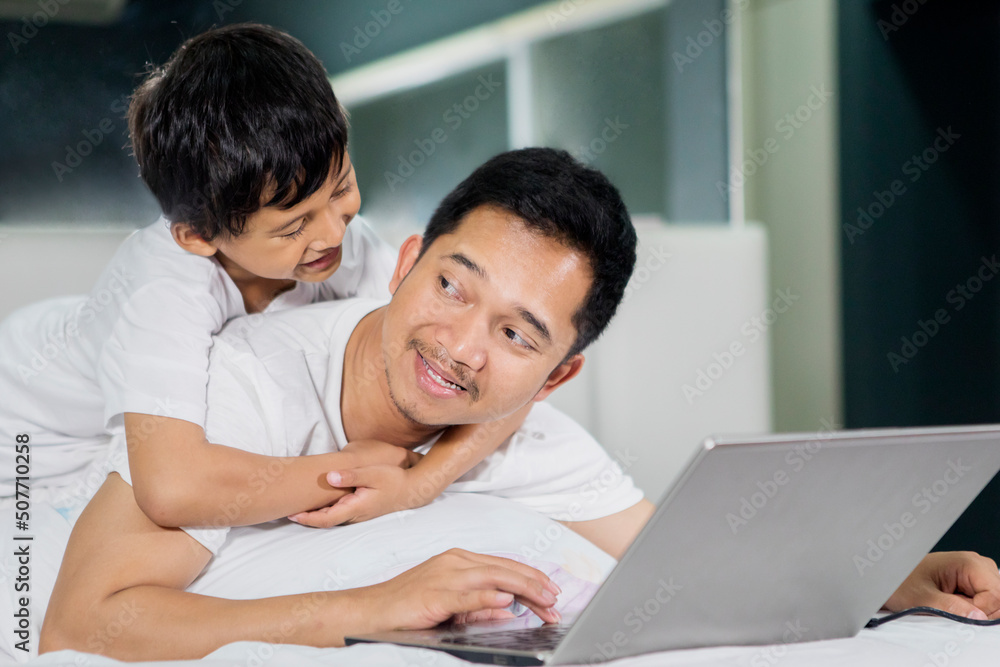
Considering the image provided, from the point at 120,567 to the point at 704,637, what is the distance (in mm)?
652

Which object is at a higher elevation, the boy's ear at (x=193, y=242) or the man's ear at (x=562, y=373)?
the boy's ear at (x=193, y=242)

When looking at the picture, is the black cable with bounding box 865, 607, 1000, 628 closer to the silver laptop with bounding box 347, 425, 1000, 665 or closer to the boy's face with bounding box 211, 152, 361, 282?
the silver laptop with bounding box 347, 425, 1000, 665

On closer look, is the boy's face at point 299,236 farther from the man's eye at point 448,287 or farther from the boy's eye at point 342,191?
the man's eye at point 448,287

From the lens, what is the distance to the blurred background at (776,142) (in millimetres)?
2297

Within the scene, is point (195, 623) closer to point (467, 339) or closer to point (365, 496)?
point (365, 496)

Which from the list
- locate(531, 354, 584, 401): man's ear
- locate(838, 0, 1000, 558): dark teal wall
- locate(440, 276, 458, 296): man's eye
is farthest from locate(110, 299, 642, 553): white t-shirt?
locate(838, 0, 1000, 558): dark teal wall

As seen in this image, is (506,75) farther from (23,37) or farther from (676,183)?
(23,37)

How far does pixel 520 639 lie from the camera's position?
0.82 m

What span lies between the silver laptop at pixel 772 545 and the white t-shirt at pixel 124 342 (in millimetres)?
453

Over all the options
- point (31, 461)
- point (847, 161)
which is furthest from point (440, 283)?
point (847, 161)

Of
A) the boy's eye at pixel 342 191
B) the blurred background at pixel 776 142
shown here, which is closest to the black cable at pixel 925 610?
the boy's eye at pixel 342 191

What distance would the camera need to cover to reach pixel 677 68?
2748 millimetres

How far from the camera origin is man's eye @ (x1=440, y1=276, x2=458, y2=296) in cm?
116

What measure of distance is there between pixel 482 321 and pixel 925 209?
6.94 ft
